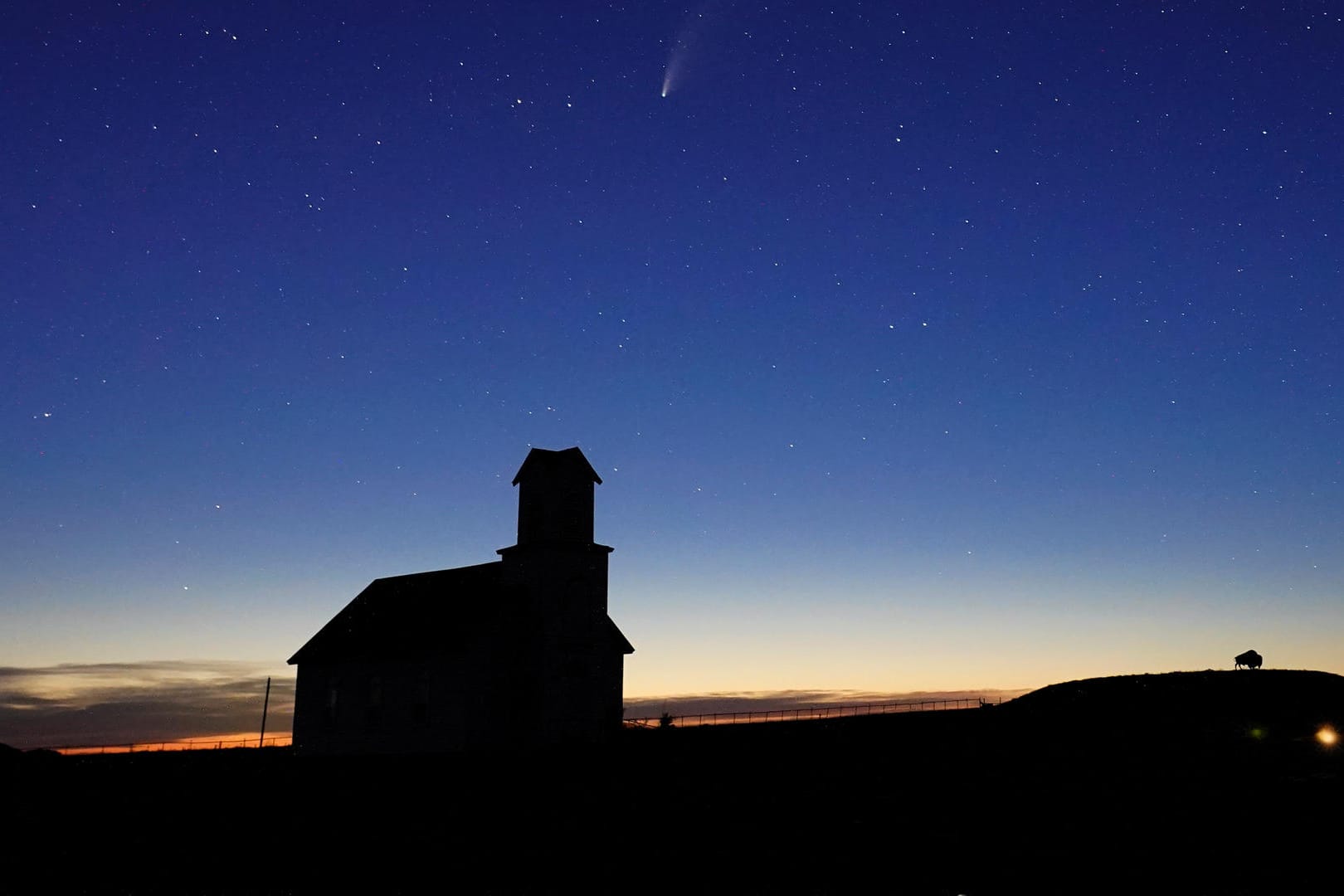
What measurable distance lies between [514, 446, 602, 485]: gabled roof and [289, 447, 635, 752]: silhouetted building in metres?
0.05

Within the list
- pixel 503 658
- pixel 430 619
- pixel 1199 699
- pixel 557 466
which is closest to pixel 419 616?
pixel 430 619

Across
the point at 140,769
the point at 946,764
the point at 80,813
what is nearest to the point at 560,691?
the point at 140,769

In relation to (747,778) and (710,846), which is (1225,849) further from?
(747,778)

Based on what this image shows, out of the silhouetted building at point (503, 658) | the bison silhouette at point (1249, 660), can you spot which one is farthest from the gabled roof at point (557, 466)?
the bison silhouette at point (1249, 660)

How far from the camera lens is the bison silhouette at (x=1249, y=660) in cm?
6756

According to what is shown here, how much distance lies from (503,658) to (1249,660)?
53.1 m

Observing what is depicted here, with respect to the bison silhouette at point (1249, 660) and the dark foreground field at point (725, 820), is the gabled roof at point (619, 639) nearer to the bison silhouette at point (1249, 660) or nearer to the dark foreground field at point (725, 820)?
the dark foreground field at point (725, 820)

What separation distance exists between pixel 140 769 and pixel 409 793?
16.2 meters

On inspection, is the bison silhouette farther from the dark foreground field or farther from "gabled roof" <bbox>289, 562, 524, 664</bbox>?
"gabled roof" <bbox>289, 562, 524, 664</bbox>

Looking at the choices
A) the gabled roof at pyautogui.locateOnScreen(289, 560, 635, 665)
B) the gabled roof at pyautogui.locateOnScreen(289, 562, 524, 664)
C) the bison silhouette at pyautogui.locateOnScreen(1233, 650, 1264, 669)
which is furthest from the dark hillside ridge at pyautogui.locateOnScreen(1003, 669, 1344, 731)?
the gabled roof at pyautogui.locateOnScreen(289, 562, 524, 664)

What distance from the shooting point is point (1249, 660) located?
222 feet

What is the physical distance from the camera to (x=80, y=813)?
2392cm

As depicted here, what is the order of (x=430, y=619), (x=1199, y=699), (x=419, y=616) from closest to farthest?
(x=430, y=619), (x=419, y=616), (x=1199, y=699)

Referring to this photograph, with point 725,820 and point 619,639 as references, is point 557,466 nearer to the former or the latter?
point 619,639
